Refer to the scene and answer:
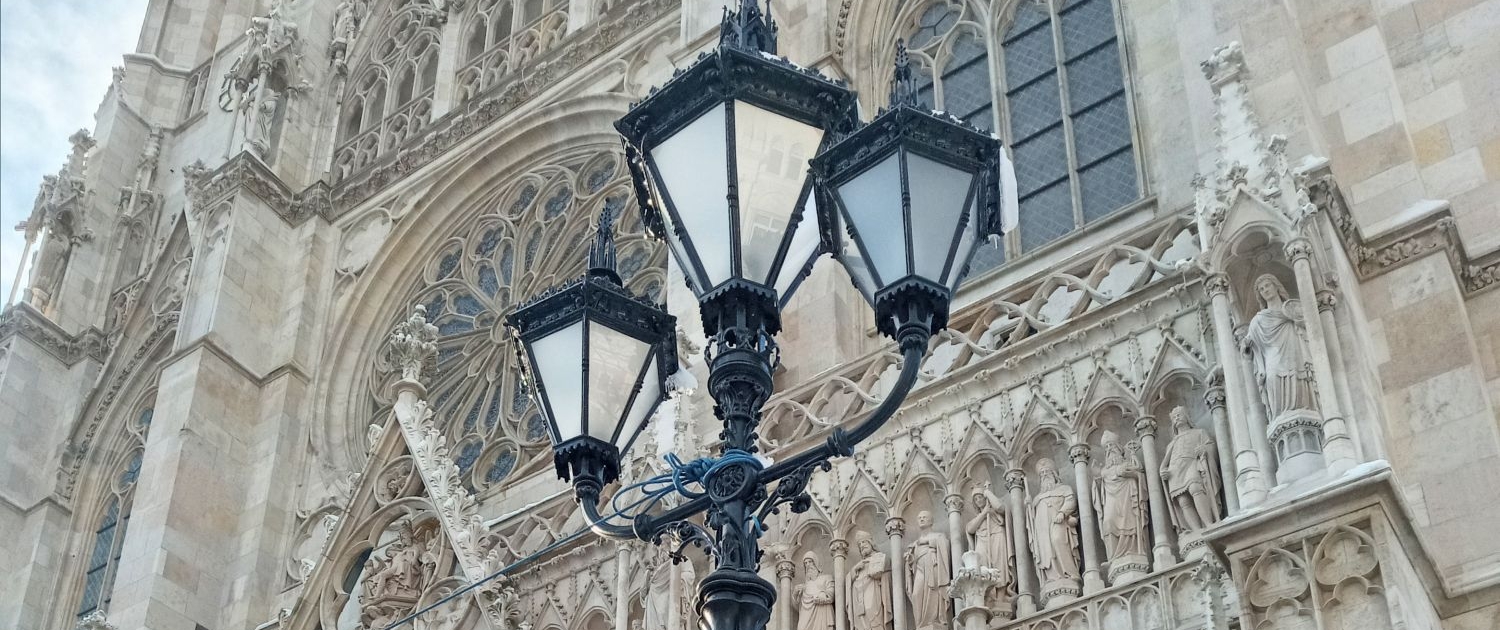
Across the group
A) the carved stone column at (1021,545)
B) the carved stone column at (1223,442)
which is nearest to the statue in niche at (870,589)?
the carved stone column at (1021,545)

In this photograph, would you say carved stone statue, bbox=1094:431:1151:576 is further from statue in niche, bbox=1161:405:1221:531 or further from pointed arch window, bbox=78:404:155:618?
pointed arch window, bbox=78:404:155:618

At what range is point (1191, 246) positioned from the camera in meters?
11.3

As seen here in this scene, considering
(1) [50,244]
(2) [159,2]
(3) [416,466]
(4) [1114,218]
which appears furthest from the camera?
(2) [159,2]

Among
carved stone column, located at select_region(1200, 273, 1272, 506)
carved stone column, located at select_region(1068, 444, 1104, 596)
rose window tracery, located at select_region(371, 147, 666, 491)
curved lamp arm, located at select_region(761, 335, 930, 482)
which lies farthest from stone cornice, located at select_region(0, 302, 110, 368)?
curved lamp arm, located at select_region(761, 335, 930, 482)

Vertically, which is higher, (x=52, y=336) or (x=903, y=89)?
(x=52, y=336)

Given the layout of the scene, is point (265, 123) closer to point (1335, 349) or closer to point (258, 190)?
point (258, 190)

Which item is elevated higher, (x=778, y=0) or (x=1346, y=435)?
(x=778, y=0)

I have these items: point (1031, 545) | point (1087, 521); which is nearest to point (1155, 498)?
point (1087, 521)

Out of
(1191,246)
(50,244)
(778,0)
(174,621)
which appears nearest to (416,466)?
(174,621)

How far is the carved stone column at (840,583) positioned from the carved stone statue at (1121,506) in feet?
5.93

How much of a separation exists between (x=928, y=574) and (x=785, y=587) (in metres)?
1.13

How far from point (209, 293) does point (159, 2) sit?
937 centimetres

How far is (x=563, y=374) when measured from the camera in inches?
318

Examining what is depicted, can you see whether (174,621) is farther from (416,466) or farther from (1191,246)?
(1191,246)
